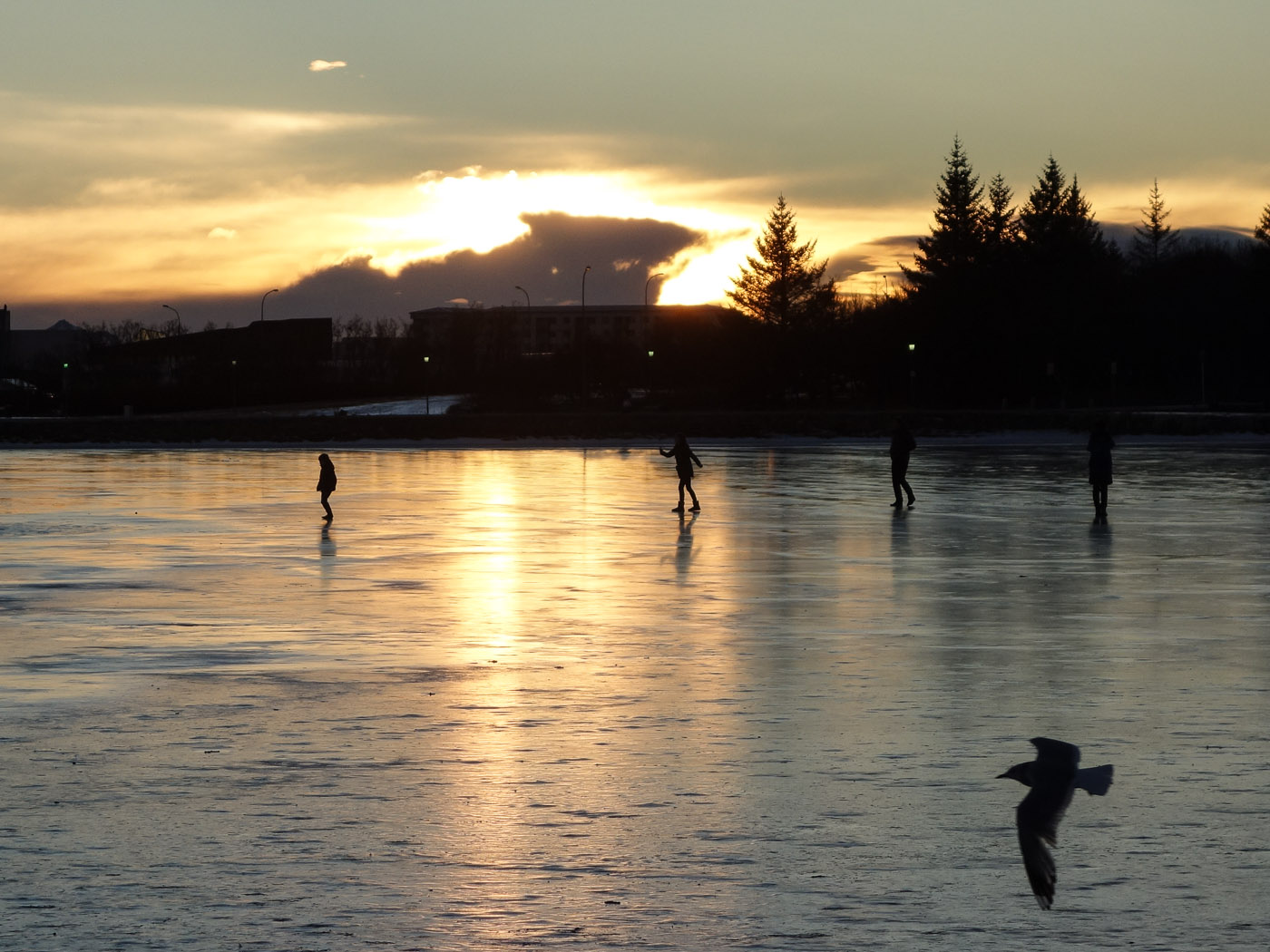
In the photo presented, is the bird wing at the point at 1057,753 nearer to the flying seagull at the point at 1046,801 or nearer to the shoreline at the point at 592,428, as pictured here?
the flying seagull at the point at 1046,801

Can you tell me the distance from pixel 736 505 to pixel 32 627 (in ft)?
55.6

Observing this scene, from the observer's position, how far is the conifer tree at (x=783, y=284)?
105 meters

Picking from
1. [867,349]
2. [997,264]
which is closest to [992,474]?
[997,264]

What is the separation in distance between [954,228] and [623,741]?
94562mm

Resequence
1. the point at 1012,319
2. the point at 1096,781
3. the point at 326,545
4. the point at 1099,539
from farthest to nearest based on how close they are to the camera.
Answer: the point at 1012,319 < the point at 1099,539 < the point at 326,545 < the point at 1096,781

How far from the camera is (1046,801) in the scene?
141 inches

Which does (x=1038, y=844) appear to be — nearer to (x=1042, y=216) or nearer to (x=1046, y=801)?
(x=1046, y=801)

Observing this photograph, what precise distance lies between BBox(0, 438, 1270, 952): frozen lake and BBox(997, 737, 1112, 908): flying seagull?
6.47 feet

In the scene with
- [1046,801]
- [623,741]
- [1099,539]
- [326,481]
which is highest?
[1046,801]

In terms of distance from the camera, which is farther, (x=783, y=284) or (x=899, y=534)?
(x=783, y=284)

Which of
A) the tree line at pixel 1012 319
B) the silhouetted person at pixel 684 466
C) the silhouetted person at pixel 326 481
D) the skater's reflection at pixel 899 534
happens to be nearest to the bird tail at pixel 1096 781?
the skater's reflection at pixel 899 534

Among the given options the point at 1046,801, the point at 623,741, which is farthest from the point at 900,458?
the point at 1046,801

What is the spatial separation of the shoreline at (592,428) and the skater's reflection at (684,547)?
3987cm

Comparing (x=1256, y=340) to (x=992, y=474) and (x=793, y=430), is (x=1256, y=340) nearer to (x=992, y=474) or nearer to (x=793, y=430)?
(x=793, y=430)
